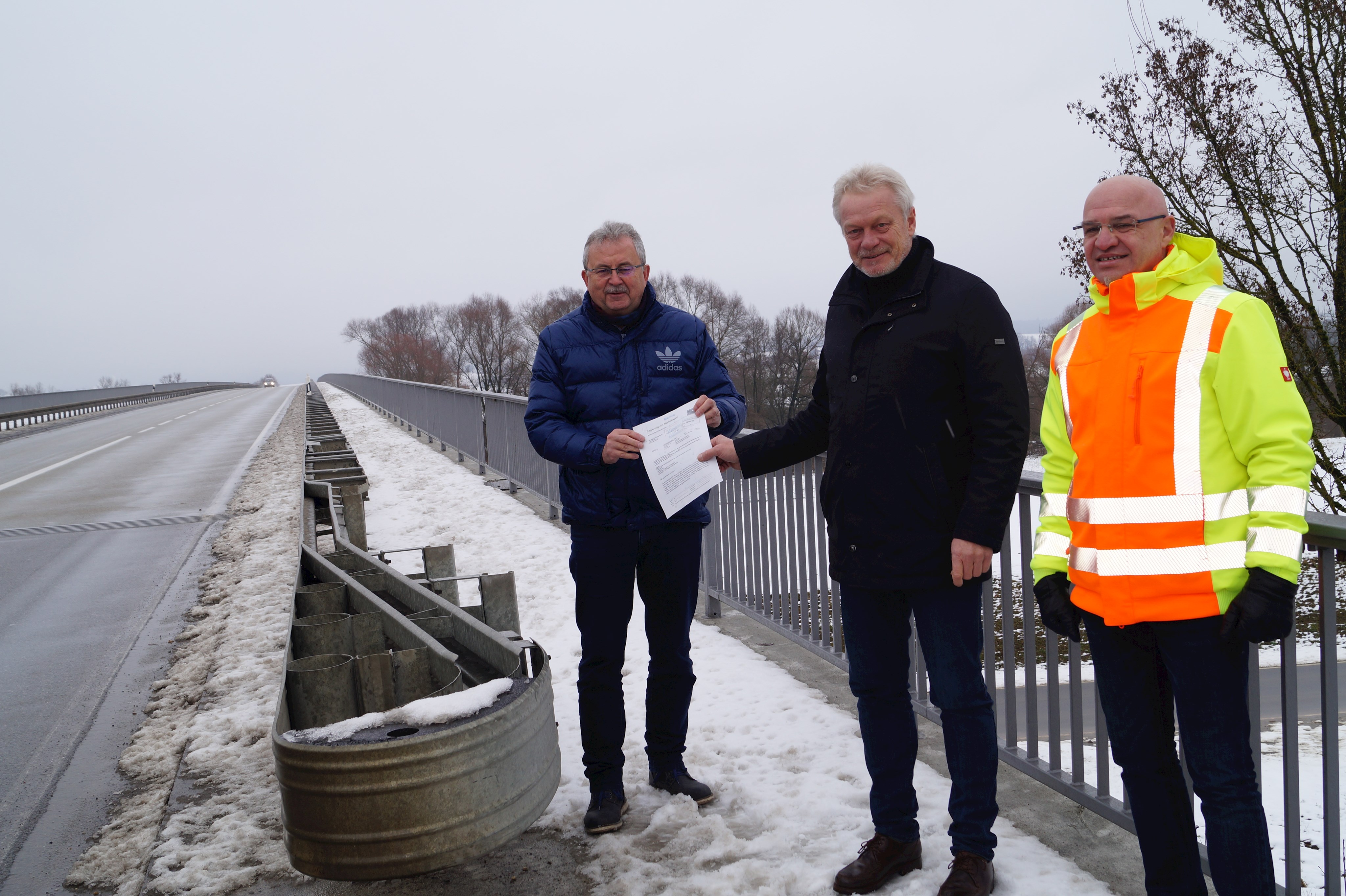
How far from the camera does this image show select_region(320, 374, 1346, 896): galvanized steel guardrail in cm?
236

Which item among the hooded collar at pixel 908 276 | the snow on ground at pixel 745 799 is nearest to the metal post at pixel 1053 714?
the snow on ground at pixel 745 799

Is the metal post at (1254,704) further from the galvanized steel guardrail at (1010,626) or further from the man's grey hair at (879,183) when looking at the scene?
the man's grey hair at (879,183)

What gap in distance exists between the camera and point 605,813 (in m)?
3.45

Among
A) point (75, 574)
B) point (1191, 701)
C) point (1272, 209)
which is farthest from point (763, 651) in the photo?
point (1272, 209)

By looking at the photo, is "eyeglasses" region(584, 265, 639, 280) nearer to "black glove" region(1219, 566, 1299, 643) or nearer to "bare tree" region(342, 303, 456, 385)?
"black glove" region(1219, 566, 1299, 643)

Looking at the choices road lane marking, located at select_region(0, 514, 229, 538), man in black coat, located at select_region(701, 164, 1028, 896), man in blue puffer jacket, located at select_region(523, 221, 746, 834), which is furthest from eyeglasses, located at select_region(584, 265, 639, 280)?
road lane marking, located at select_region(0, 514, 229, 538)

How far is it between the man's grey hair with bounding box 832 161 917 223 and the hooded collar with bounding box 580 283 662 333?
907 mm

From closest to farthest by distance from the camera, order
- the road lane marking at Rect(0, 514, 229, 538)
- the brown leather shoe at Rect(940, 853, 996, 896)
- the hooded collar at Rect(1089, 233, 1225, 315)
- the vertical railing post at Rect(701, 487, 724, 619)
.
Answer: the hooded collar at Rect(1089, 233, 1225, 315) → the brown leather shoe at Rect(940, 853, 996, 896) → the vertical railing post at Rect(701, 487, 724, 619) → the road lane marking at Rect(0, 514, 229, 538)

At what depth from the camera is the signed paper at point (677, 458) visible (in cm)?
333

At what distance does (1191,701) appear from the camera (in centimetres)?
226

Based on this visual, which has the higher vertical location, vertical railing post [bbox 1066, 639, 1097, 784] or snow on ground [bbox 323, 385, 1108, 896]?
vertical railing post [bbox 1066, 639, 1097, 784]

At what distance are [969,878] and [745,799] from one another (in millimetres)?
1000

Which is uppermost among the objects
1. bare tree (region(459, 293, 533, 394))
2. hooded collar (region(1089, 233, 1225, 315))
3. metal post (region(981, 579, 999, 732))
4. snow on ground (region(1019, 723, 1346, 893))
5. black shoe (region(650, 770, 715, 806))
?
bare tree (region(459, 293, 533, 394))

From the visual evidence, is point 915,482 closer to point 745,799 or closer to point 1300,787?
point 745,799
